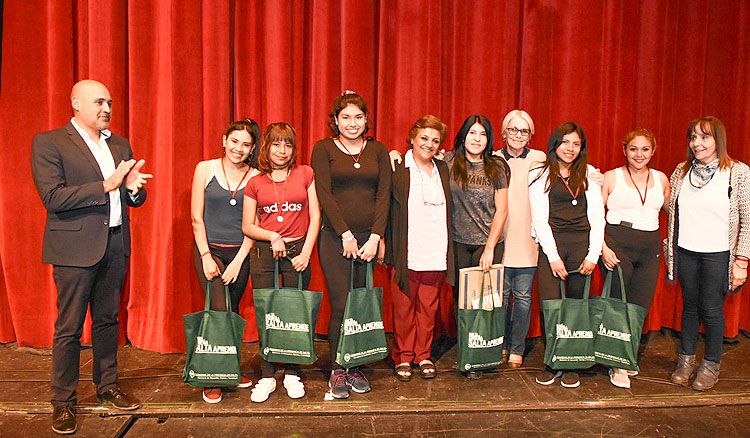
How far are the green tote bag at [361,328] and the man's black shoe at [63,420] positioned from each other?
50.5 inches

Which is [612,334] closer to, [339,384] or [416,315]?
[416,315]

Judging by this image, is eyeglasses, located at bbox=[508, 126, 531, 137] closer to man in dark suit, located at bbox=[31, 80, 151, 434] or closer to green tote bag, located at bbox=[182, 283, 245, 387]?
green tote bag, located at bbox=[182, 283, 245, 387]

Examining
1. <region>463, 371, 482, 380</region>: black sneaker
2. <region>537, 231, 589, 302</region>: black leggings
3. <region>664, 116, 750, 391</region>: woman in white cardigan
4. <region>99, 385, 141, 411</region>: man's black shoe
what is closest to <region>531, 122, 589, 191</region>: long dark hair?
<region>537, 231, 589, 302</region>: black leggings

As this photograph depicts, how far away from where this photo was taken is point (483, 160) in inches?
112

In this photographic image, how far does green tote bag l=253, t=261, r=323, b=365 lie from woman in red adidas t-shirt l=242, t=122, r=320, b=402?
0.06m

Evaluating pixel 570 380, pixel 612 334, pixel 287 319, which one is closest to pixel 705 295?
pixel 612 334

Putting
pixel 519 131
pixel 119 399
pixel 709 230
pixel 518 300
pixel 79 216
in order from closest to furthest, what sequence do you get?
pixel 79 216, pixel 119 399, pixel 709 230, pixel 519 131, pixel 518 300

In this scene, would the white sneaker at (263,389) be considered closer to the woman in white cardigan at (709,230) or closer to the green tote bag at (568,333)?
the green tote bag at (568,333)

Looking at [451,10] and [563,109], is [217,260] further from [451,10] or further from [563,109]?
[563,109]

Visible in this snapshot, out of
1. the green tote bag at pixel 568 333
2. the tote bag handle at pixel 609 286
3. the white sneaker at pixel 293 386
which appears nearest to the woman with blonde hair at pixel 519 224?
the green tote bag at pixel 568 333

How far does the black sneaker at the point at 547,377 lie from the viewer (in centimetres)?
287

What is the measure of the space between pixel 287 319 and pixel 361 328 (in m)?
0.40

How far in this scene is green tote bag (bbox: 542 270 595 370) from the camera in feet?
9.12

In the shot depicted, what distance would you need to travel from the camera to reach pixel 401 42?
3.48 metres
